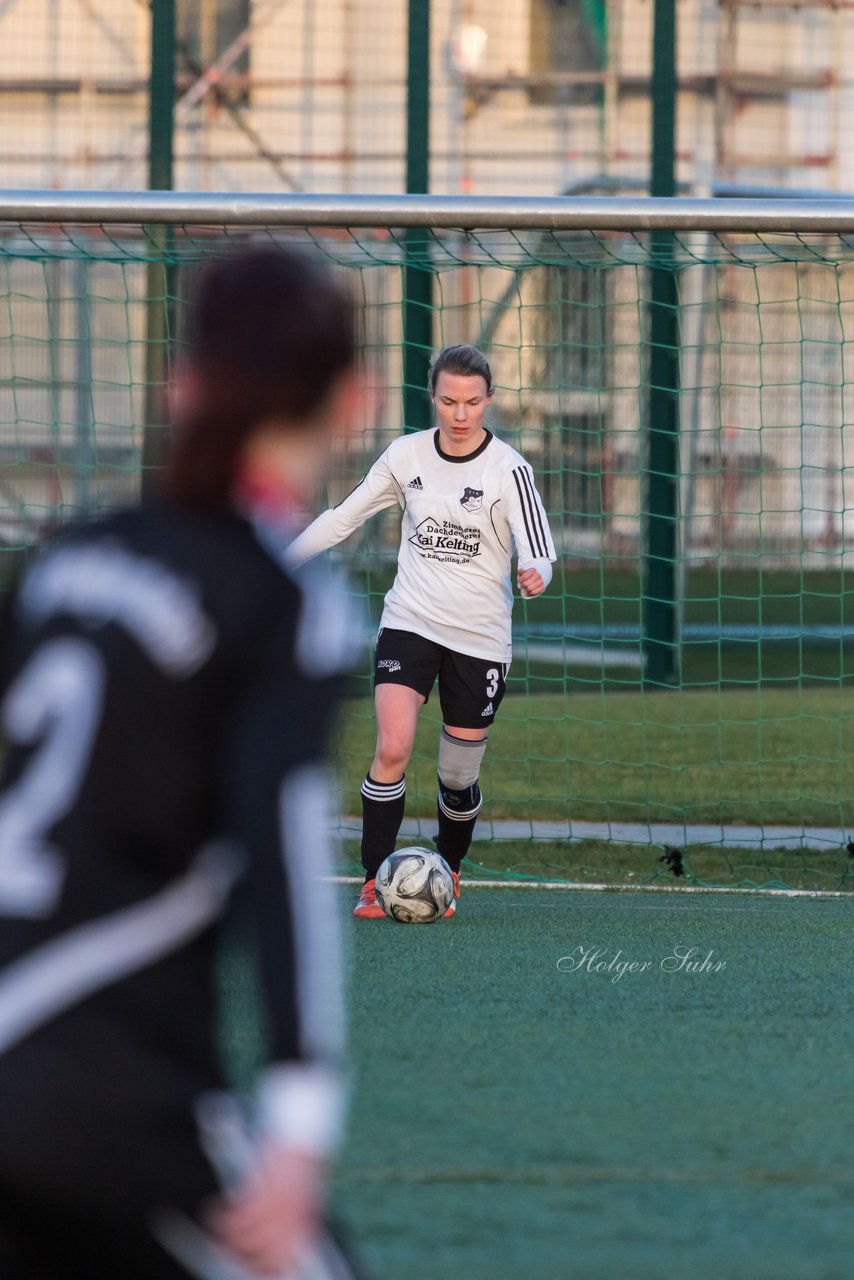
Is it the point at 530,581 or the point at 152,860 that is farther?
the point at 530,581

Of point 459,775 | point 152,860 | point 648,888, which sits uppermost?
point 152,860

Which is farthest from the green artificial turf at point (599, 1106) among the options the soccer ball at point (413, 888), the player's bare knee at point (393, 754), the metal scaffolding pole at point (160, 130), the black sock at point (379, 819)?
the metal scaffolding pole at point (160, 130)

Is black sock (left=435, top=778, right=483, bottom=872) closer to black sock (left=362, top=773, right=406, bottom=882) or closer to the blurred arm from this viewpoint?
black sock (left=362, top=773, right=406, bottom=882)

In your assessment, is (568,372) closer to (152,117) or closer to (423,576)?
(152,117)

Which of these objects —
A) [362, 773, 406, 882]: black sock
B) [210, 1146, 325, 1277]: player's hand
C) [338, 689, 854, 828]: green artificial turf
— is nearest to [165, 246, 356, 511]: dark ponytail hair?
[210, 1146, 325, 1277]: player's hand

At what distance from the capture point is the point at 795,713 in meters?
11.3

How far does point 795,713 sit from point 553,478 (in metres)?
3.42

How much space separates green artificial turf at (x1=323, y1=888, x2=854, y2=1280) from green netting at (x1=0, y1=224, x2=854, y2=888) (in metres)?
1.79

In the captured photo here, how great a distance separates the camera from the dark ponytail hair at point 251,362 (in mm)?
1623

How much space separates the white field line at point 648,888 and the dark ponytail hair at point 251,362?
186 inches

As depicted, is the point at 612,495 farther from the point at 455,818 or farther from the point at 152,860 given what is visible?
the point at 152,860

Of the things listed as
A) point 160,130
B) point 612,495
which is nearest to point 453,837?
point 160,130

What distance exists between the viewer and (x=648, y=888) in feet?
20.7

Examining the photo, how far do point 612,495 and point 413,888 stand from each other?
8.05 meters
